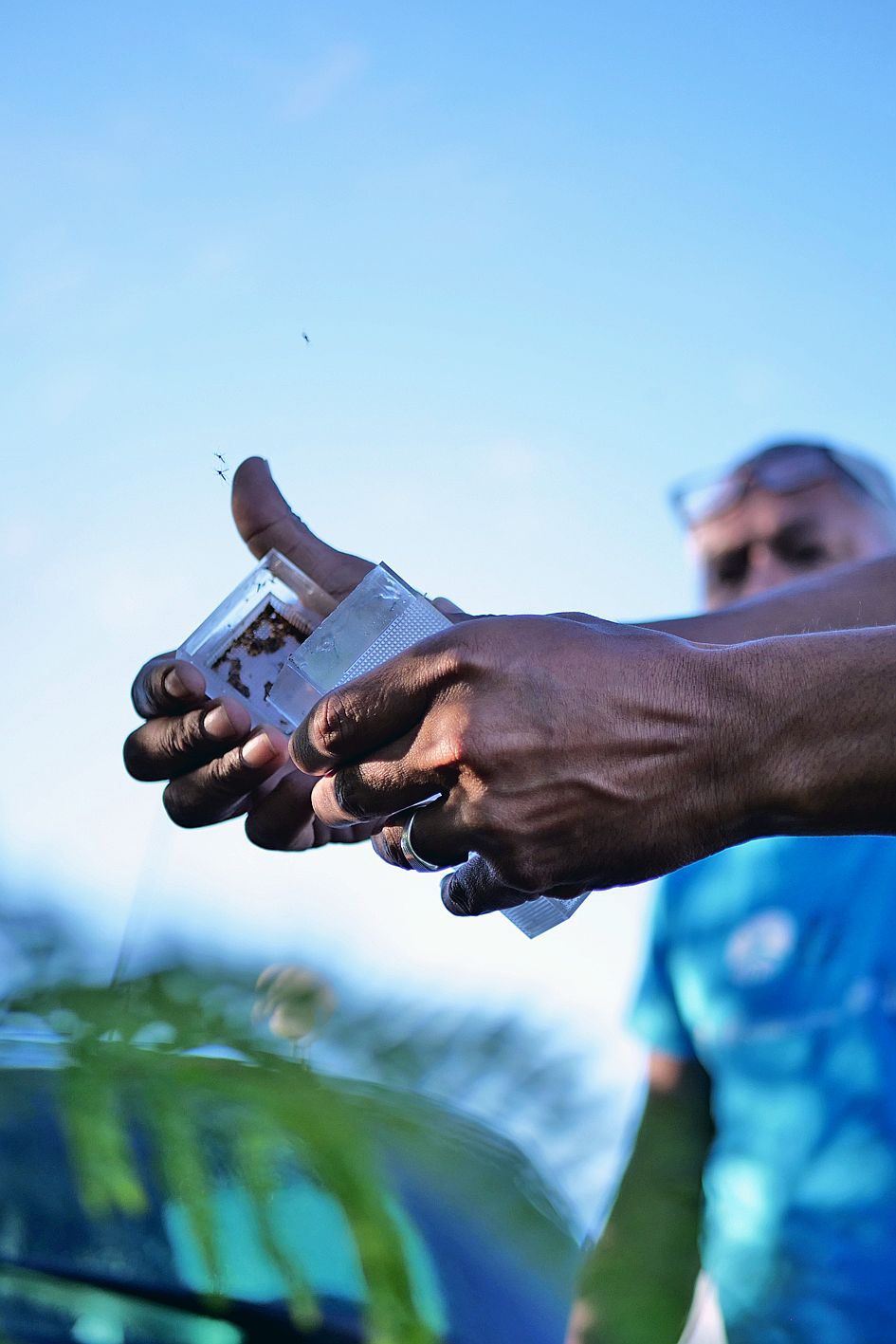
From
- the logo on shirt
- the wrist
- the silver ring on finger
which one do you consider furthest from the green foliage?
the logo on shirt

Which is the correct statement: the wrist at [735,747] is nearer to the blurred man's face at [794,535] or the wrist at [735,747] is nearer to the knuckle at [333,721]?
the knuckle at [333,721]

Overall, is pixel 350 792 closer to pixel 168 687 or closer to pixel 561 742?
pixel 561 742

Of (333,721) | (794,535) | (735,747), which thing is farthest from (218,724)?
(794,535)

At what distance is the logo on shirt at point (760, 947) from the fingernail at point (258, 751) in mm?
1157

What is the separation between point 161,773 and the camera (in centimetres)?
194

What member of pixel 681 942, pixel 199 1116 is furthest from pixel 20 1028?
pixel 681 942

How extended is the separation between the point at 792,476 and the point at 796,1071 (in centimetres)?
196

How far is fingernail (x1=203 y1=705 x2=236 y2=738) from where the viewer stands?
5.75 feet

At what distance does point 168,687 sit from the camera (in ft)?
5.88

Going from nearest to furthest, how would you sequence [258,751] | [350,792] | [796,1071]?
1. [350,792]
2. [258,751]
3. [796,1071]

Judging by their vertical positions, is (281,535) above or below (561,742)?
above

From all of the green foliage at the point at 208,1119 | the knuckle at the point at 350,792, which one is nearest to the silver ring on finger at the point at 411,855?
the knuckle at the point at 350,792

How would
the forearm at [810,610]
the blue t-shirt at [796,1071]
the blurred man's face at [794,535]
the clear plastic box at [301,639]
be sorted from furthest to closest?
1. the blurred man's face at [794,535]
2. the forearm at [810,610]
3. the blue t-shirt at [796,1071]
4. the clear plastic box at [301,639]

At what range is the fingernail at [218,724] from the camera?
1753mm
